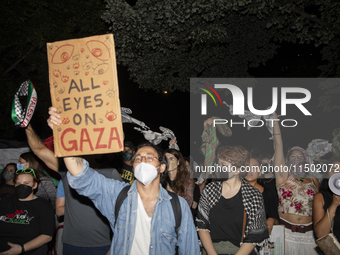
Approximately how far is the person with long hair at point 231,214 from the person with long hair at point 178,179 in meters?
1.19

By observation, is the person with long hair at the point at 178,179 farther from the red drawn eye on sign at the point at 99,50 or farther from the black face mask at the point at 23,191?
the red drawn eye on sign at the point at 99,50

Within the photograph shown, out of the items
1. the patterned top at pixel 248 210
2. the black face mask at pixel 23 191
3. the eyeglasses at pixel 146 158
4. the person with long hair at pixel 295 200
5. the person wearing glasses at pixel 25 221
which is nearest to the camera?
the eyeglasses at pixel 146 158

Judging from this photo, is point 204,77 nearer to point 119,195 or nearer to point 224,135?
point 224,135

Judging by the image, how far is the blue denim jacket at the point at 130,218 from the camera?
7.70 feet

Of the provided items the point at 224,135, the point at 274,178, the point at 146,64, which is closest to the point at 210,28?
the point at 146,64

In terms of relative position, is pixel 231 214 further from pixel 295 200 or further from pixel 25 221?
pixel 25 221

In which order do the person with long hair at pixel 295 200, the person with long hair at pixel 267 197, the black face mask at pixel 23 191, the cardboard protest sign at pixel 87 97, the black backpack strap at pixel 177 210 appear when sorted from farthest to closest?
the person with long hair at pixel 295 200, the person with long hair at pixel 267 197, the black face mask at pixel 23 191, the black backpack strap at pixel 177 210, the cardboard protest sign at pixel 87 97

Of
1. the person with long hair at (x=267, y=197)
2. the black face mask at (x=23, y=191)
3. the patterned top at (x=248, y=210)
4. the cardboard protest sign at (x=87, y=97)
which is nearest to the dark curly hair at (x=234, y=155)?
the patterned top at (x=248, y=210)

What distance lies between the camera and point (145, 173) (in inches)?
99.7

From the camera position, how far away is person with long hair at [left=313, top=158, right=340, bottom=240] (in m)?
3.13

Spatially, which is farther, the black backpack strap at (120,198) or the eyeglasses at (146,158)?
the eyeglasses at (146,158)

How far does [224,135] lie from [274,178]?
3426mm

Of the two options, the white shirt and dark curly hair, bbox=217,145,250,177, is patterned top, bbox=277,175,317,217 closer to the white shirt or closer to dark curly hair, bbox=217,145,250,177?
dark curly hair, bbox=217,145,250,177

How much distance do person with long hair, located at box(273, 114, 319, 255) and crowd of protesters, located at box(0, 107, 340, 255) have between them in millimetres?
14
